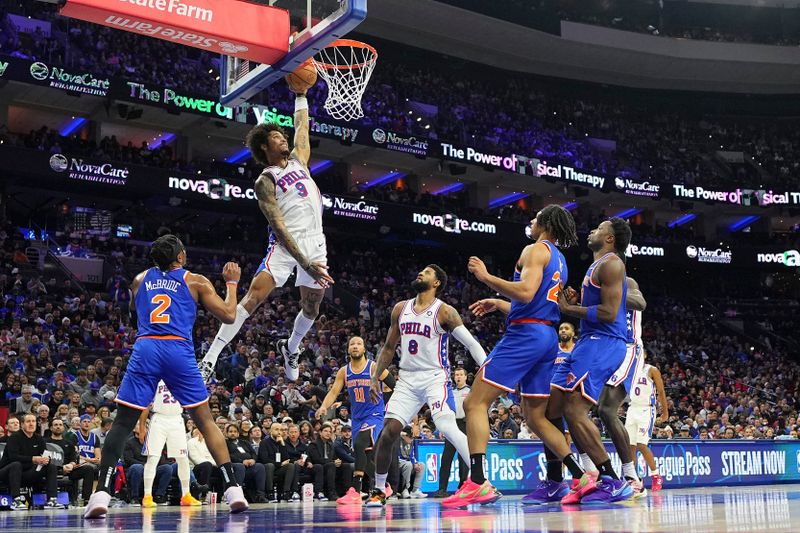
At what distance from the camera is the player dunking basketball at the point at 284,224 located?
7.65 m

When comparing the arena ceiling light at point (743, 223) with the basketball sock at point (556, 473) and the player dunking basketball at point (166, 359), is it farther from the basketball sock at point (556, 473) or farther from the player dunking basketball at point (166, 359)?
the player dunking basketball at point (166, 359)

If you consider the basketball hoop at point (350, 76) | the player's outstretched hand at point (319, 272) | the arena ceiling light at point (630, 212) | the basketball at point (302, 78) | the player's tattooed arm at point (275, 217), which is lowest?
the player's outstretched hand at point (319, 272)

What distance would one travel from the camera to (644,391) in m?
14.2

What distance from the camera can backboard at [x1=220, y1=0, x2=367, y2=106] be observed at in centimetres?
824

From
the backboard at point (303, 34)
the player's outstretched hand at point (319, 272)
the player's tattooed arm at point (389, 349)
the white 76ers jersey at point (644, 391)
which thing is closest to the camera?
the player's outstretched hand at point (319, 272)

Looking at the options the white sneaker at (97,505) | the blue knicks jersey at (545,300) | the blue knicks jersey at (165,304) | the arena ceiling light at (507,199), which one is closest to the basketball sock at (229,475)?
the white sneaker at (97,505)

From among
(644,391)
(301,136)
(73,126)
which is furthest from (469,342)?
(73,126)

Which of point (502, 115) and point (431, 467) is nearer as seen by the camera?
point (431, 467)

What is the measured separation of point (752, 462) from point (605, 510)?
602 inches

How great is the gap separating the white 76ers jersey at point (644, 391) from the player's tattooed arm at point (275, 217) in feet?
26.5

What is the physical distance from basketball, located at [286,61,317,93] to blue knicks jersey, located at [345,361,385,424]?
401 centimetres

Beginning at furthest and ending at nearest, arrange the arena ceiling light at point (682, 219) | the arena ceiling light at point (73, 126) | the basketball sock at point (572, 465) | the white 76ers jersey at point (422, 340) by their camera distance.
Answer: the arena ceiling light at point (682, 219) < the arena ceiling light at point (73, 126) < the white 76ers jersey at point (422, 340) < the basketball sock at point (572, 465)

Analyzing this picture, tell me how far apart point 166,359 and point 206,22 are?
10.9 feet

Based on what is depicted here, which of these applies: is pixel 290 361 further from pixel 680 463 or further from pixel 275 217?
pixel 680 463
